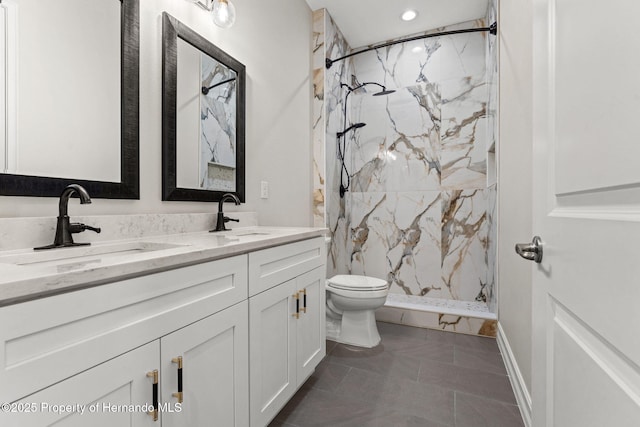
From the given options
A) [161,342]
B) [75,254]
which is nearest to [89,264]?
[161,342]

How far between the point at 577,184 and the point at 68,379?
107 centimetres

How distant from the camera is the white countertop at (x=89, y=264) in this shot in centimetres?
54

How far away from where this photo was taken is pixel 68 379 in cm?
61

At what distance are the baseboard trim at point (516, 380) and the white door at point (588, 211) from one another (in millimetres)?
788

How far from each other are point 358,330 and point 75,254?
6.05ft

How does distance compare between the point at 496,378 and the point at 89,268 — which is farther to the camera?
Answer: the point at 496,378

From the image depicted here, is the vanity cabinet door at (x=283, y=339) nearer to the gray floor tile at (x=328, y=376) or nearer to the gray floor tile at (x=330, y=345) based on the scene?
the gray floor tile at (x=328, y=376)

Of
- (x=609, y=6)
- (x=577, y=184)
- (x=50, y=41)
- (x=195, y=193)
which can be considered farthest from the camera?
(x=195, y=193)

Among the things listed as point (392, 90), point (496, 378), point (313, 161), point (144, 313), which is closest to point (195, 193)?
point (144, 313)

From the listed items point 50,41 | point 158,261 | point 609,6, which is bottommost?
point 158,261

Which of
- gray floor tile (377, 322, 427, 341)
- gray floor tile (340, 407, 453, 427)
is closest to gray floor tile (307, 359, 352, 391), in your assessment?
gray floor tile (340, 407, 453, 427)

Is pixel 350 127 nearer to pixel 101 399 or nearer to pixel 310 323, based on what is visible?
pixel 310 323

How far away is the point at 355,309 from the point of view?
7.43 ft

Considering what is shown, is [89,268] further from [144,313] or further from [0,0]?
[0,0]
